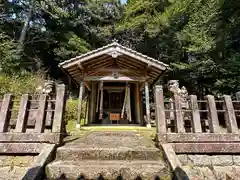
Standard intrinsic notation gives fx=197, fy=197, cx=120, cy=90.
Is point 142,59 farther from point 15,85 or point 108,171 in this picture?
point 15,85

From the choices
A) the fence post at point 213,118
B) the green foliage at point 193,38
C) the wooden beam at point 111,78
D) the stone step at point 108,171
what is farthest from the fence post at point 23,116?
the green foliage at point 193,38

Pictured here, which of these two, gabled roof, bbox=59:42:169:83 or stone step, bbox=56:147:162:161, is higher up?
gabled roof, bbox=59:42:169:83

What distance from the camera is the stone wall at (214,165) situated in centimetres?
335

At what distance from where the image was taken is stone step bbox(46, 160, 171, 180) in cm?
Result: 315

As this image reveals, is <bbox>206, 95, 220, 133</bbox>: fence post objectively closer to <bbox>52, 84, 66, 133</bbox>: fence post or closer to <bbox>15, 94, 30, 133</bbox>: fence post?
<bbox>52, 84, 66, 133</bbox>: fence post

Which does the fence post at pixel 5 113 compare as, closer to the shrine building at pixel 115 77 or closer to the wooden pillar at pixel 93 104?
the shrine building at pixel 115 77

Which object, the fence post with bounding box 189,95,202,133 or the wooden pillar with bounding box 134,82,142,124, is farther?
the wooden pillar with bounding box 134,82,142,124

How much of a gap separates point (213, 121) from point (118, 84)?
7.22 meters

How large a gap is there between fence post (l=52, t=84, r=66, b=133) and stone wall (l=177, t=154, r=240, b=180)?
93.0 inches

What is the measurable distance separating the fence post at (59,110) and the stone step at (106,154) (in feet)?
1.50

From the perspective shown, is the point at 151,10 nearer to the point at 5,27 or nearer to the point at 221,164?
the point at 5,27

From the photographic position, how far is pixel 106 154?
12.1ft

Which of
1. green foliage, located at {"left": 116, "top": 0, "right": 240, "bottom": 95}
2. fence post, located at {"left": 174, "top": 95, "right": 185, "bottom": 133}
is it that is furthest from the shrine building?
green foliage, located at {"left": 116, "top": 0, "right": 240, "bottom": 95}

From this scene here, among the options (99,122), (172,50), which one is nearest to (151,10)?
(172,50)
